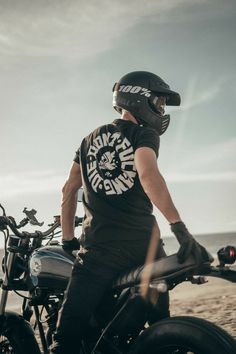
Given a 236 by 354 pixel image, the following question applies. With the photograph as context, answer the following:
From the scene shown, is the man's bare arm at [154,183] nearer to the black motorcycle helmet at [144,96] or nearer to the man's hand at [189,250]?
the man's hand at [189,250]

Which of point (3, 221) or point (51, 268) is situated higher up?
point (3, 221)

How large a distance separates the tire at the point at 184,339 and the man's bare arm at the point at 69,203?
1.30 m

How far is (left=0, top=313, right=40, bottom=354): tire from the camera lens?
379 cm

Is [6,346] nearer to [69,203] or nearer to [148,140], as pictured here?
[69,203]

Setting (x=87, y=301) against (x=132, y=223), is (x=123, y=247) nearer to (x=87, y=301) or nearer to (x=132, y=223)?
(x=132, y=223)

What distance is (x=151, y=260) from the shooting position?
10.0ft

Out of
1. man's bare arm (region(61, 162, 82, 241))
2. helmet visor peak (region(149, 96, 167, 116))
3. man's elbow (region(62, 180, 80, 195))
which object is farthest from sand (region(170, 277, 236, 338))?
helmet visor peak (region(149, 96, 167, 116))

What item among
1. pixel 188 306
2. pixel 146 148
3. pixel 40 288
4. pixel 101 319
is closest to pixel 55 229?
pixel 40 288

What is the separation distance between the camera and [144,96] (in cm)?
330

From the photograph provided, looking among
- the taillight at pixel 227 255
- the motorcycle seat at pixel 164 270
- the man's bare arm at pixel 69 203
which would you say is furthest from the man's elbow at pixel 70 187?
the taillight at pixel 227 255

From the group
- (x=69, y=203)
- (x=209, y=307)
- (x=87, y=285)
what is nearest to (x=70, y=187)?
(x=69, y=203)

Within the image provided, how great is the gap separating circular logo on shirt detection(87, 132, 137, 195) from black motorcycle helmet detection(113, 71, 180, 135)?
0.32m

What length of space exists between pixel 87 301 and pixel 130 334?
37cm

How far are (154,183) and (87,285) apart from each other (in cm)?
86
